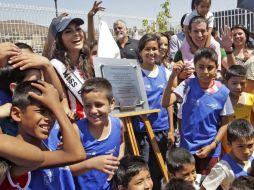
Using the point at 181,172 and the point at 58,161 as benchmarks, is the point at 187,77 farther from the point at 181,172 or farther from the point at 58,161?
the point at 58,161

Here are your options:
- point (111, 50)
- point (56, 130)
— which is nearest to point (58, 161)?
point (56, 130)

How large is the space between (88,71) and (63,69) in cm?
28

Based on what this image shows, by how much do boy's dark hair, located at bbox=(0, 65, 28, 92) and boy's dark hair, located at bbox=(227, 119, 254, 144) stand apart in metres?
1.80

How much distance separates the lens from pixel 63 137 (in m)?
1.90

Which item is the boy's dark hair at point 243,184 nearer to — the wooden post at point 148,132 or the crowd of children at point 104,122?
the crowd of children at point 104,122

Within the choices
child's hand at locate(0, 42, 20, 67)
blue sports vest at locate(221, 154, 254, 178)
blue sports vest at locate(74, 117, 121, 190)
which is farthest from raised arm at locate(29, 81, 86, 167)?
blue sports vest at locate(221, 154, 254, 178)

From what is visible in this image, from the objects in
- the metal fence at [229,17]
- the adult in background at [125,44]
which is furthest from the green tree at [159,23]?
the adult in background at [125,44]

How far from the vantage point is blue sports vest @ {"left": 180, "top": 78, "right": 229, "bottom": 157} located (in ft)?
11.0

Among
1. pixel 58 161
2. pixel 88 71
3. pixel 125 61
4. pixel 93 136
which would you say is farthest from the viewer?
pixel 125 61

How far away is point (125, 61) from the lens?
12.4ft

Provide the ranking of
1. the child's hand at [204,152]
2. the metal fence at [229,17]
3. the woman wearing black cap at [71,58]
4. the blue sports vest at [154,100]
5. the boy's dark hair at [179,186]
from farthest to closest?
the metal fence at [229,17] → the blue sports vest at [154,100] → the woman wearing black cap at [71,58] → the child's hand at [204,152] → the boy's dark hair at [179,186]

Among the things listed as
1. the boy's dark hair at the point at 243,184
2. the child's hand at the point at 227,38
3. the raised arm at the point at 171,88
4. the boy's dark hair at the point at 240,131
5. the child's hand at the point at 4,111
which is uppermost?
the child's hand at the point at 227,38

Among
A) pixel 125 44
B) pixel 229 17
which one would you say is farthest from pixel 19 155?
pixel 229 17

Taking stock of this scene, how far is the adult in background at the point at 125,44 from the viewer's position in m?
6.42
